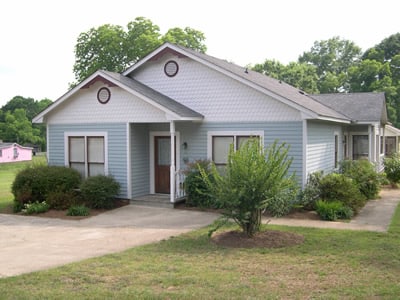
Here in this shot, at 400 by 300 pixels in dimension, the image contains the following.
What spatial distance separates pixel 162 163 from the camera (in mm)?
16781

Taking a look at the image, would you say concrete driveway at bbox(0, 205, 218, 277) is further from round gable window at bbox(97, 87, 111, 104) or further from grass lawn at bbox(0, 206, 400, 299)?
round gable window at bbox(97, 87, 111, 104)

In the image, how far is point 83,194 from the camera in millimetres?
14898

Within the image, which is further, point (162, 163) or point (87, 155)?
point (162, 163)

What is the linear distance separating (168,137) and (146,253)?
27.0 feet

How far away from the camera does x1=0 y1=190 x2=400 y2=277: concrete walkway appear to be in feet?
29.1

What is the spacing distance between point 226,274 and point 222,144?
8.53 meters

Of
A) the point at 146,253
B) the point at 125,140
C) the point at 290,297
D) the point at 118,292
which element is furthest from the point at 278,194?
the point at 125,140

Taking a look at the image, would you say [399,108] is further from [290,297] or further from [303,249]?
[290,297]

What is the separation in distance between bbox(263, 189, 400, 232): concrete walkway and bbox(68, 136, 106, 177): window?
6675mm

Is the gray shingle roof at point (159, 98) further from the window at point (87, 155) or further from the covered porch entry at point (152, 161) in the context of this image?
the window at point (87, 155)

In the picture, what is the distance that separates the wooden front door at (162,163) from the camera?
16.7 m

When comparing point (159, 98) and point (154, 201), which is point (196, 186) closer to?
point (154, 201)

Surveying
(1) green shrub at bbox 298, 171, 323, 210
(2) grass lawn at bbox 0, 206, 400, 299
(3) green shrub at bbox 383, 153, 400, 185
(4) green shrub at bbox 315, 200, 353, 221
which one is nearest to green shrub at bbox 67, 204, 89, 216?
(2) grass lawn at bbox 0, 206, 400, 299

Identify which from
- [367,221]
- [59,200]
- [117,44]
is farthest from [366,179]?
[117,44]
